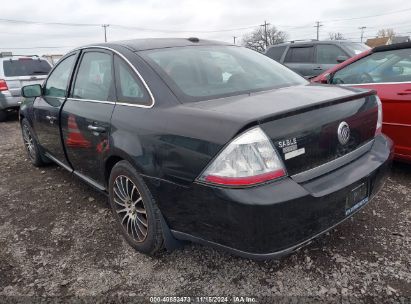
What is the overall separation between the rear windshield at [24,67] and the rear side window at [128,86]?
24.0 feet

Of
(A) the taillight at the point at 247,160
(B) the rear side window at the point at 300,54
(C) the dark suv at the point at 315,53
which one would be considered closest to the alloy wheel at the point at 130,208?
(A) the taillight at the point at 247,160

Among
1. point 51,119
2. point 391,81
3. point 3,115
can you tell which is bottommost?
point 3,115

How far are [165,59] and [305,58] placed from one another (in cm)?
669

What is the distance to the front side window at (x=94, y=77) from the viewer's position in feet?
9.72

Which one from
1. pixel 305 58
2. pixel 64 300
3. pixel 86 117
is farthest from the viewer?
pixel 305 58

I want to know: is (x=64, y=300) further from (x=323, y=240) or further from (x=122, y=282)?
(x=323, y=240)

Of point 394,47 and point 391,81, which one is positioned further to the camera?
point 394,47

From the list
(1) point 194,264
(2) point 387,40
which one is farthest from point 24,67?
(2) point 387,40

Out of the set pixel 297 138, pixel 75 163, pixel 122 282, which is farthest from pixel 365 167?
pixel 75 163

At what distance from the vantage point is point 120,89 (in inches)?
109

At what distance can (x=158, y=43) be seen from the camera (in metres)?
3.02

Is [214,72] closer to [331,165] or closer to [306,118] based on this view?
[306,118]

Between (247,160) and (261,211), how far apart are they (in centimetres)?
26

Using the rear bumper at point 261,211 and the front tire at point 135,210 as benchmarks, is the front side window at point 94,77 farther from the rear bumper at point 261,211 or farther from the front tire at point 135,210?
the rear bumper at point 261,211
